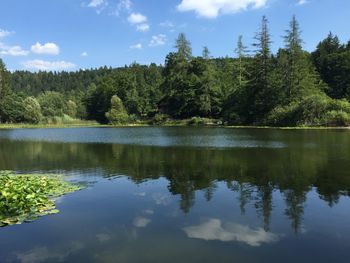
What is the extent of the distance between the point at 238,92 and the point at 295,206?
8606 centimetres

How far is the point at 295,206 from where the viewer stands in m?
15.4

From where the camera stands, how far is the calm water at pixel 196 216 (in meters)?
10.6

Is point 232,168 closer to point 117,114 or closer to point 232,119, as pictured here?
point 232,119

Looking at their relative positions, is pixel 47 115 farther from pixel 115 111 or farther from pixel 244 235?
pixel 244 235

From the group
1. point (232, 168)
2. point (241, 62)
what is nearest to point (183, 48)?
point (241, 62)

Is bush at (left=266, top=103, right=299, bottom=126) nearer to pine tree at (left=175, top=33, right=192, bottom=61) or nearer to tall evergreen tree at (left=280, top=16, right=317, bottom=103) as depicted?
tall evergreen tree at (left=280, top=16, right=317, bottom=103)

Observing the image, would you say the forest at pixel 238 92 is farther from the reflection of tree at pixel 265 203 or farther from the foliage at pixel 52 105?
the reflection of tree at pixel 265 203

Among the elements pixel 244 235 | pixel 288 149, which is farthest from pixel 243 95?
pixel 244 235

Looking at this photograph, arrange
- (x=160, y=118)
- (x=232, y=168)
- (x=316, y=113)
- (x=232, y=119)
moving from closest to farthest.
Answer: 1. (x=232, y=168)
2. (x=316, y=113)
3. (x=232, y=119)
4. (x=160, y=118)

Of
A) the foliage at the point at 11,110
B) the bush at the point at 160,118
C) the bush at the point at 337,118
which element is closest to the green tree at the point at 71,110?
the foliage at the point at 11,110

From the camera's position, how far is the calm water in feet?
34.9

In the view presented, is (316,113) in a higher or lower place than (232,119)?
higher

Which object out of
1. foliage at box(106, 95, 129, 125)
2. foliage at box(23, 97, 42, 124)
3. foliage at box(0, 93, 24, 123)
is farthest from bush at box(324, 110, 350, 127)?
foliage at box(0, 93, 24, 123)

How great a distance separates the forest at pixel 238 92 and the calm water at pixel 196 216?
54.6m
